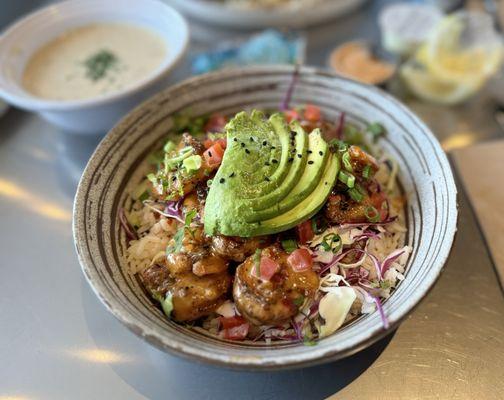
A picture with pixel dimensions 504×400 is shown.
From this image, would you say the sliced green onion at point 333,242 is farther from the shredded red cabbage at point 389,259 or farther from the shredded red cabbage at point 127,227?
the shredded red cabbage at point 127,227

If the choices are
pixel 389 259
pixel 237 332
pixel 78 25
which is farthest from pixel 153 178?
pixel 78 25

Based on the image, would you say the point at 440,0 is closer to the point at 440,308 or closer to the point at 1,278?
the point at 440,308

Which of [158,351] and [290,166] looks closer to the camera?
[290,166]

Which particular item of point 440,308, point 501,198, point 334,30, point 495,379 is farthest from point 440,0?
point 495,379

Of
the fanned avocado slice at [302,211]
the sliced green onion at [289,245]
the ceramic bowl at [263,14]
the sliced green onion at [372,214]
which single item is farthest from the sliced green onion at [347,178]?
the ceramic bowl at [263,14]

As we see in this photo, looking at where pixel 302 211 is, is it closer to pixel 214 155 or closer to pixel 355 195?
pixel 355 195

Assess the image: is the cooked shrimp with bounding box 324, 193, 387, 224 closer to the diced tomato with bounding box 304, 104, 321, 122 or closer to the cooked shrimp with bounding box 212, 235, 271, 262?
the cooked shrimp with bounding box 212, 235, 271, 262

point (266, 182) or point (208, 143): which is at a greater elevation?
point (208, 143)
